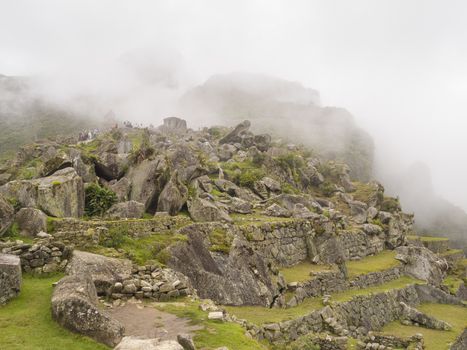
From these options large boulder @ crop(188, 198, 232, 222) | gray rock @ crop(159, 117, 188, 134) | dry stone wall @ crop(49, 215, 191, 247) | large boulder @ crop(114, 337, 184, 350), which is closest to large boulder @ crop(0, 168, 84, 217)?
dry stone wall @ crop(49, 215, 191, 247)

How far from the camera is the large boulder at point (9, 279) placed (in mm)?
10398

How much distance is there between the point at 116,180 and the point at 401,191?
322 ft

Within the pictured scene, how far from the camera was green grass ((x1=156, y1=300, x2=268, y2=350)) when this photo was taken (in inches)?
373

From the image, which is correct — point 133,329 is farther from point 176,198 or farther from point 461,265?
point 461,265

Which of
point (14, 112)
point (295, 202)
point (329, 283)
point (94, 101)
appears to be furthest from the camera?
point (94, 101)

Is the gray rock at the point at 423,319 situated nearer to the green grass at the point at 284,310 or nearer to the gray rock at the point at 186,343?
the green grass at the point at 284,310

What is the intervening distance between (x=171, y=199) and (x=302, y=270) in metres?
10.5

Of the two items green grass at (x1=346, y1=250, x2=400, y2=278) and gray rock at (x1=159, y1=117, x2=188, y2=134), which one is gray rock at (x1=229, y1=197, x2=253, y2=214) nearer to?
green grass at (x1=346, y1=250, x2=400, y2=278)

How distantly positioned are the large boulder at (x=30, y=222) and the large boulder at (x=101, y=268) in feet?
7.64

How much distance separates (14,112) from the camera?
13000 cm

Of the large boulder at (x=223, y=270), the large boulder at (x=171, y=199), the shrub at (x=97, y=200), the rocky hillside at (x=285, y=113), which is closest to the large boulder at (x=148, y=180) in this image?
the large boulder at (x=171, y=199)

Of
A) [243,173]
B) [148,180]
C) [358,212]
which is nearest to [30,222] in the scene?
[148,180]

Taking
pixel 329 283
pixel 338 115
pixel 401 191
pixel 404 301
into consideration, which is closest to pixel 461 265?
pixel 404 301

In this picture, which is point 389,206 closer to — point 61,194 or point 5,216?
point 61,194
